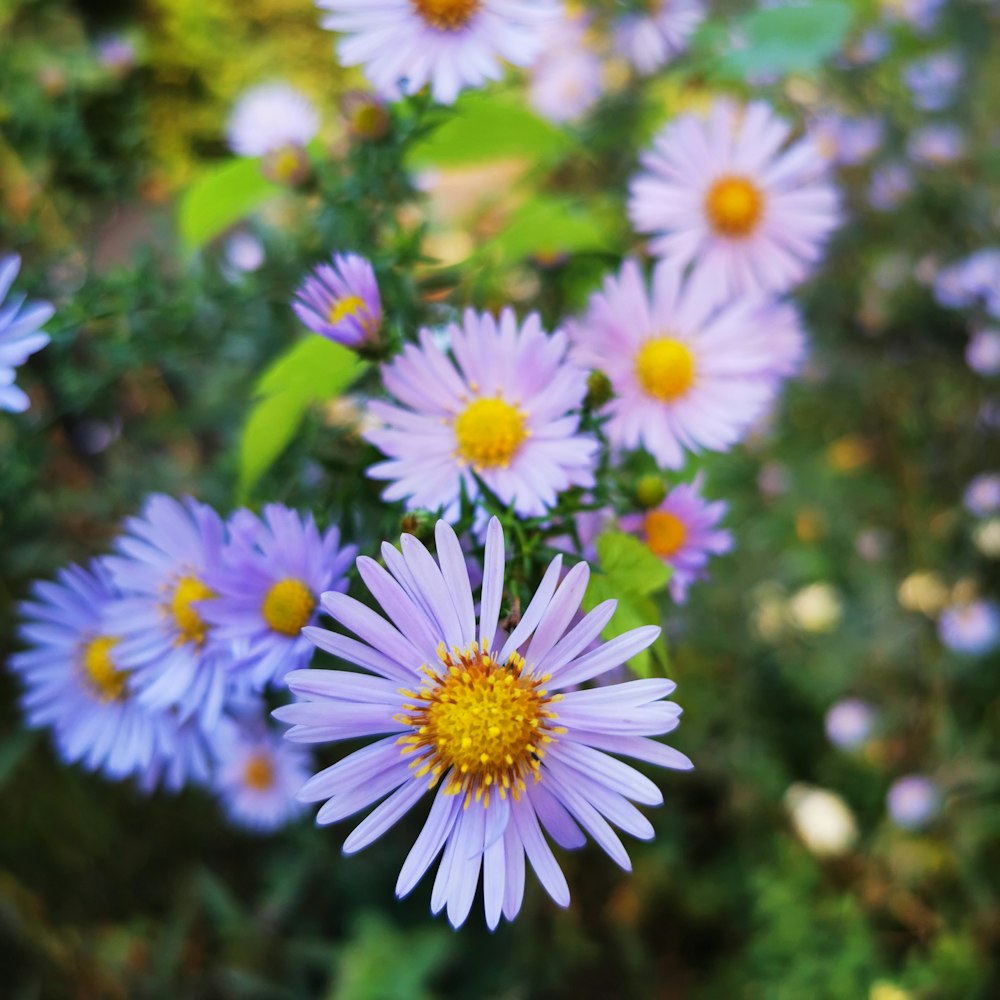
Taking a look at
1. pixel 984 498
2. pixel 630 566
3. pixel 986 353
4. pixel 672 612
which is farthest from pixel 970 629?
pixel 630 566

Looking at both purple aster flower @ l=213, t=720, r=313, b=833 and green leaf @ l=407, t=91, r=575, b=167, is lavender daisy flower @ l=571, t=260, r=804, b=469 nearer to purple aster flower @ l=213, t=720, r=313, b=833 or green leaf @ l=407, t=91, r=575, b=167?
green leaf @ l=407, t=91, r=575, b=167

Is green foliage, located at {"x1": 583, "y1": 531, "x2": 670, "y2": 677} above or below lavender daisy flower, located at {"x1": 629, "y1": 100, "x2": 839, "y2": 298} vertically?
below

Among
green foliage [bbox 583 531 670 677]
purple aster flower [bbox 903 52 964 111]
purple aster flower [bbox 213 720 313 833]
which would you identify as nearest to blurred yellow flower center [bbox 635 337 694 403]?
green foliage [bbox 583 531 670 677]

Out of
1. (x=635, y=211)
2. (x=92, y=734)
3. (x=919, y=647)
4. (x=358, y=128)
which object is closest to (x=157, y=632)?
(x=92, y=734)

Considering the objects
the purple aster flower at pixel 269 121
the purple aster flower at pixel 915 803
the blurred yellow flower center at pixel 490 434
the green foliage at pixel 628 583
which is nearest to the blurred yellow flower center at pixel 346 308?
the blurred yellow flower center at pixel 490 434

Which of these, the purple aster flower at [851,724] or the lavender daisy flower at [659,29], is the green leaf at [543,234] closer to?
the lavender daisy flower at [659,29]

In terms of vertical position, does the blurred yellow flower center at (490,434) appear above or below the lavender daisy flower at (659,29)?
below
